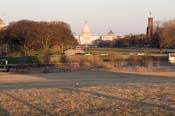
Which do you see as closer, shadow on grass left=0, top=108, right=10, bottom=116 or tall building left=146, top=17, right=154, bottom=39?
shadow on grass left=0, top=108, right=10, bottom=116

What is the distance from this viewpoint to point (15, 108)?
1537cm

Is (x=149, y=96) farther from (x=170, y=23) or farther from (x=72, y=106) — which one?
(x=170, y=23)

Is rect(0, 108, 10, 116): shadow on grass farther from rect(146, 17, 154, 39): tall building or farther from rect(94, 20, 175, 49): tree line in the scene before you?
rect(146, 17, 154, 39): tall building

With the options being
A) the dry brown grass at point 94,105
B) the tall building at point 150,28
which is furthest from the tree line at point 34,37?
the dry brown grass at point 94,105

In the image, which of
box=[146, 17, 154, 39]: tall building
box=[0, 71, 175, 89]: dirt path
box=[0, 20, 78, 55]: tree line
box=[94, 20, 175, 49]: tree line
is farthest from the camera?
box=[146, 17, 154, 39]: tall building

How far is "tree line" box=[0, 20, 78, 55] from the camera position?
290 feet

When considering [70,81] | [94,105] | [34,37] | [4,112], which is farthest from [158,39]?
[4,112]

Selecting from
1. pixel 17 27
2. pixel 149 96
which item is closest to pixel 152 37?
pixel 17 27

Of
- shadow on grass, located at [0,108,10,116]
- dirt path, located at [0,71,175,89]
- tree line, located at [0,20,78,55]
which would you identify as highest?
tree line, located at [0,20,78,55]

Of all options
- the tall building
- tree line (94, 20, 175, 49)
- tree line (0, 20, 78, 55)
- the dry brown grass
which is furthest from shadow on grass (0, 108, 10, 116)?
the tall building

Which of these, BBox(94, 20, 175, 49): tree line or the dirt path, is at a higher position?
BBox(94, 20, 175, 49): tree line

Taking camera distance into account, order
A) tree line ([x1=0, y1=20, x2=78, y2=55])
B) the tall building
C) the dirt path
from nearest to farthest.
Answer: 1. the dirt path
2. tree line ([x1=0, y1=20, x2=78, y2=55])
3. the tall building

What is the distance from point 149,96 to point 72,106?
14.4ft

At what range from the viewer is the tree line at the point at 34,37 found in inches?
3474
